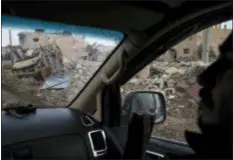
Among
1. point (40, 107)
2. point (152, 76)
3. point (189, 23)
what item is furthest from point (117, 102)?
point (189, 23)

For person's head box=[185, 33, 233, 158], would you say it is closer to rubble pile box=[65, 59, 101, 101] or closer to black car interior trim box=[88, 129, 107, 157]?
black car interior trim box=[88, 129, 107, 157]

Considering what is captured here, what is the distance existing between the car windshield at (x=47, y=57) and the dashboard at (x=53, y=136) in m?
0.11

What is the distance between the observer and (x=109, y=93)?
7.96 ft

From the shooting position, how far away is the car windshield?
6.21ft

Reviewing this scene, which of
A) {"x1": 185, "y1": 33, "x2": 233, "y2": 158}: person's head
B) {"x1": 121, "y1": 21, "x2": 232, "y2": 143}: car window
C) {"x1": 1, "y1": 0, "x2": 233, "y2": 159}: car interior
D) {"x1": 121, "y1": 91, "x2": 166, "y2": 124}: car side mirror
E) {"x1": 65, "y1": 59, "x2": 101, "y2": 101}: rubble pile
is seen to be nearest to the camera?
{"x1": 185, "y1": 33, "x2": 233, "y2": 158}: person's head

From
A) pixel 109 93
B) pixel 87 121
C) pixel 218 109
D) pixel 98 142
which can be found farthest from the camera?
pixel 109 93

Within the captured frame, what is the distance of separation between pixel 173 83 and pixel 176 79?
0.13 feet

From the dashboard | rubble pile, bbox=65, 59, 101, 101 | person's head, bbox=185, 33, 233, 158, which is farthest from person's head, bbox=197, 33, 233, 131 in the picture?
rubble pile, bbox=65, 59, 101, 101

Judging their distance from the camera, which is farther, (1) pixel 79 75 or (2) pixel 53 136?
(1) pixel 79 75

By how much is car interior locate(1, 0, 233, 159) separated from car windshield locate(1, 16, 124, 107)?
0.05m

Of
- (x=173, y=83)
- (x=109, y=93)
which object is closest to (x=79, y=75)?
(x=109, y=93)

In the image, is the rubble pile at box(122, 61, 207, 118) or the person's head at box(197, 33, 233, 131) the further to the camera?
the rubble pile at box(122, 61, 207, 118)

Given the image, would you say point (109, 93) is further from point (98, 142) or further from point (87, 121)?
point (98, 142)

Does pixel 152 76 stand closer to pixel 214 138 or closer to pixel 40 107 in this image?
pixel 40 107
